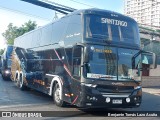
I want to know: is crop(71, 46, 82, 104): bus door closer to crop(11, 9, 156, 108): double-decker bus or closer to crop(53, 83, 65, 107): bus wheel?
crop(11, 9, 156, 108): double-decker bus

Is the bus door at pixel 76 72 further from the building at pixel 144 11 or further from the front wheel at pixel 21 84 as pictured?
the building at pixel 144 11

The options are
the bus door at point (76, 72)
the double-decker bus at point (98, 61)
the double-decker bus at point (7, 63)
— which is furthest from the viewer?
the double-decker bus at point (7, 63)

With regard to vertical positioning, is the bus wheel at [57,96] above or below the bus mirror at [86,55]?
below

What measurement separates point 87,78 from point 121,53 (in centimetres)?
160

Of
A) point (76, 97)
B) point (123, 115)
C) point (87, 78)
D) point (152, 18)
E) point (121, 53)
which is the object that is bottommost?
point (123, 115)

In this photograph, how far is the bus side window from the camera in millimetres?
9609

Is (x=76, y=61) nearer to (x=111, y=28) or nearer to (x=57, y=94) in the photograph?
(x=111, y=28)

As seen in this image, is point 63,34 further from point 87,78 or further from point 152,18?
point 152,18

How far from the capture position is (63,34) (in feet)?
38.2

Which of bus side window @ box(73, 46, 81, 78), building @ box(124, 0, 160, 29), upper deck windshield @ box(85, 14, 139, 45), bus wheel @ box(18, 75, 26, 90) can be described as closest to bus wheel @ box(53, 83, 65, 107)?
bus side window @ box(73, 46, 81, 78)

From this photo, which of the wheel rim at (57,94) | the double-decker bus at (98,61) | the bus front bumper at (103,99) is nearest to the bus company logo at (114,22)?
the double-decker bus at (98,61)

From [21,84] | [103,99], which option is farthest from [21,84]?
[103,99]

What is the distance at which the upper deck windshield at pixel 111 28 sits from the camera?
9781 mm

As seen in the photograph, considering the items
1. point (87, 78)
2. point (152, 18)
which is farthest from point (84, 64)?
point (152, 18)
